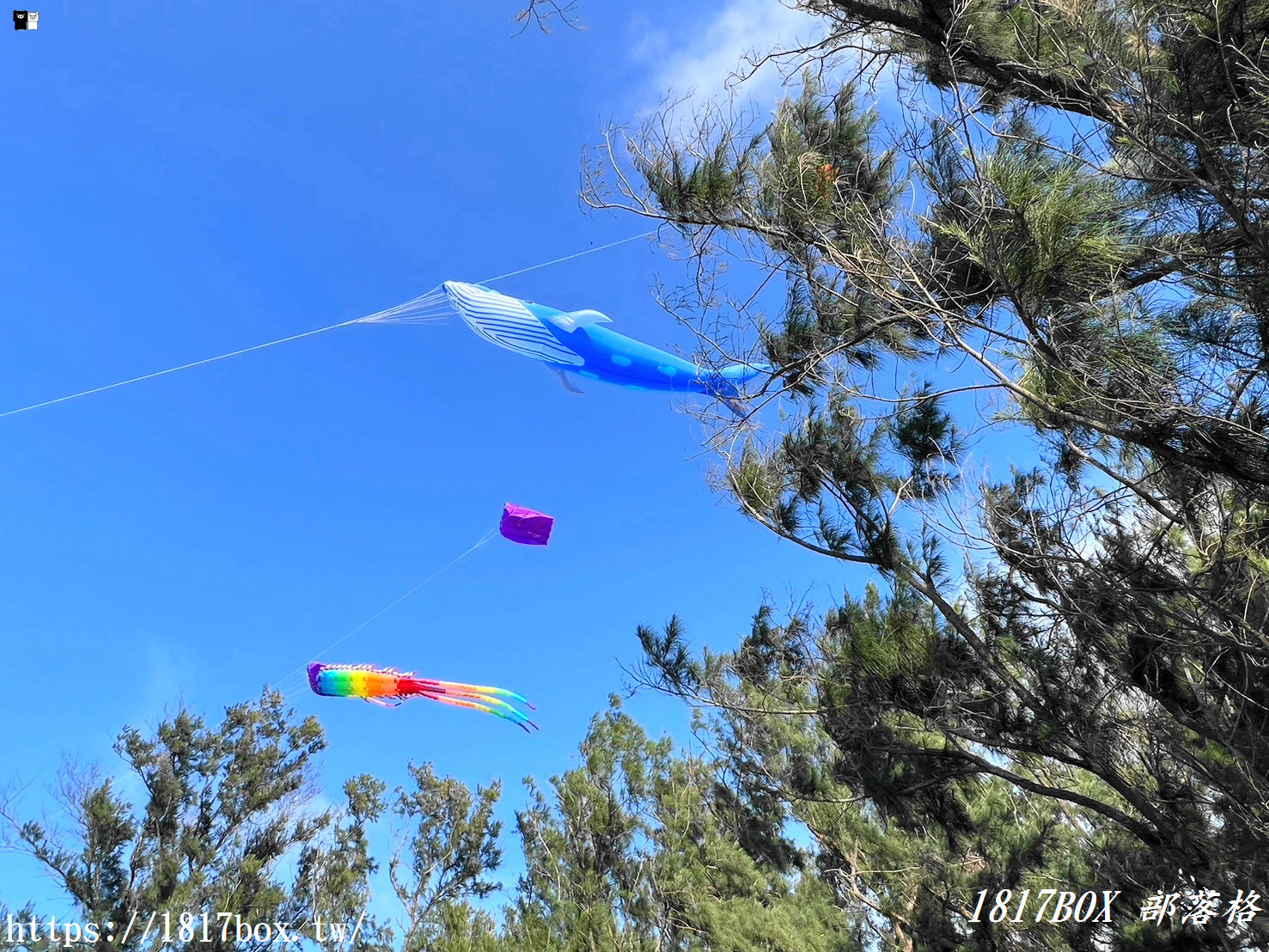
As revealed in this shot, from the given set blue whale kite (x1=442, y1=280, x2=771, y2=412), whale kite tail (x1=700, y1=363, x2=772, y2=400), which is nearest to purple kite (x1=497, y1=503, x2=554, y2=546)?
blue whale kite (x1=442, y1=280, x2=771, y2=412)

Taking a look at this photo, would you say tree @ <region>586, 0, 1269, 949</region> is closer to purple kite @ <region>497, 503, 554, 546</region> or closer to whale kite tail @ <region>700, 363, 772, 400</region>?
whale kite tail @ <region>700, 363, 772, 400</region>

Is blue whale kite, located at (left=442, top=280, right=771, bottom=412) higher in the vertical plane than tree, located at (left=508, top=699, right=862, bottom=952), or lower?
Answer: higher

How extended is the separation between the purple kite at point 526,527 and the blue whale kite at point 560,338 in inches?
73.6

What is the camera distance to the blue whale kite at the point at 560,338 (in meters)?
4.70

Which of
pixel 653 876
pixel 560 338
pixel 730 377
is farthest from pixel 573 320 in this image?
pixel 653 876

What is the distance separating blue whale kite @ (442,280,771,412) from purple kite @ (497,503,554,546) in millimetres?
1869

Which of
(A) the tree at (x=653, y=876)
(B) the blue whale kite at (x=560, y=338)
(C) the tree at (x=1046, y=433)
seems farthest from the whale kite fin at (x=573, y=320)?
(A) the tree at (x=653, y=876)

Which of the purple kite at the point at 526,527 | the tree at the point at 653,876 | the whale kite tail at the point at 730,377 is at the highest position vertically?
the purple kite at the point at 526,527

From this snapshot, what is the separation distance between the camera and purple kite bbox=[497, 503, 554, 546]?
636 centimetres

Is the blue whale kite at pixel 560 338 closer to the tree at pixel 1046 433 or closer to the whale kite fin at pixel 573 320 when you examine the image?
the whale kite fin at pixel 573 320

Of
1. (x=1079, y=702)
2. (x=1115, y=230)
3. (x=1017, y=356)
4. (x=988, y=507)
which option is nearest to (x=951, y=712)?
(x=1079, y=702)

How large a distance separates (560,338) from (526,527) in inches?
83.7

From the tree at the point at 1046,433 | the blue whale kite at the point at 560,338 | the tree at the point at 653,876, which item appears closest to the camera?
the tree at the point at 1046,433

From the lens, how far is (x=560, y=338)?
4.81 metres
